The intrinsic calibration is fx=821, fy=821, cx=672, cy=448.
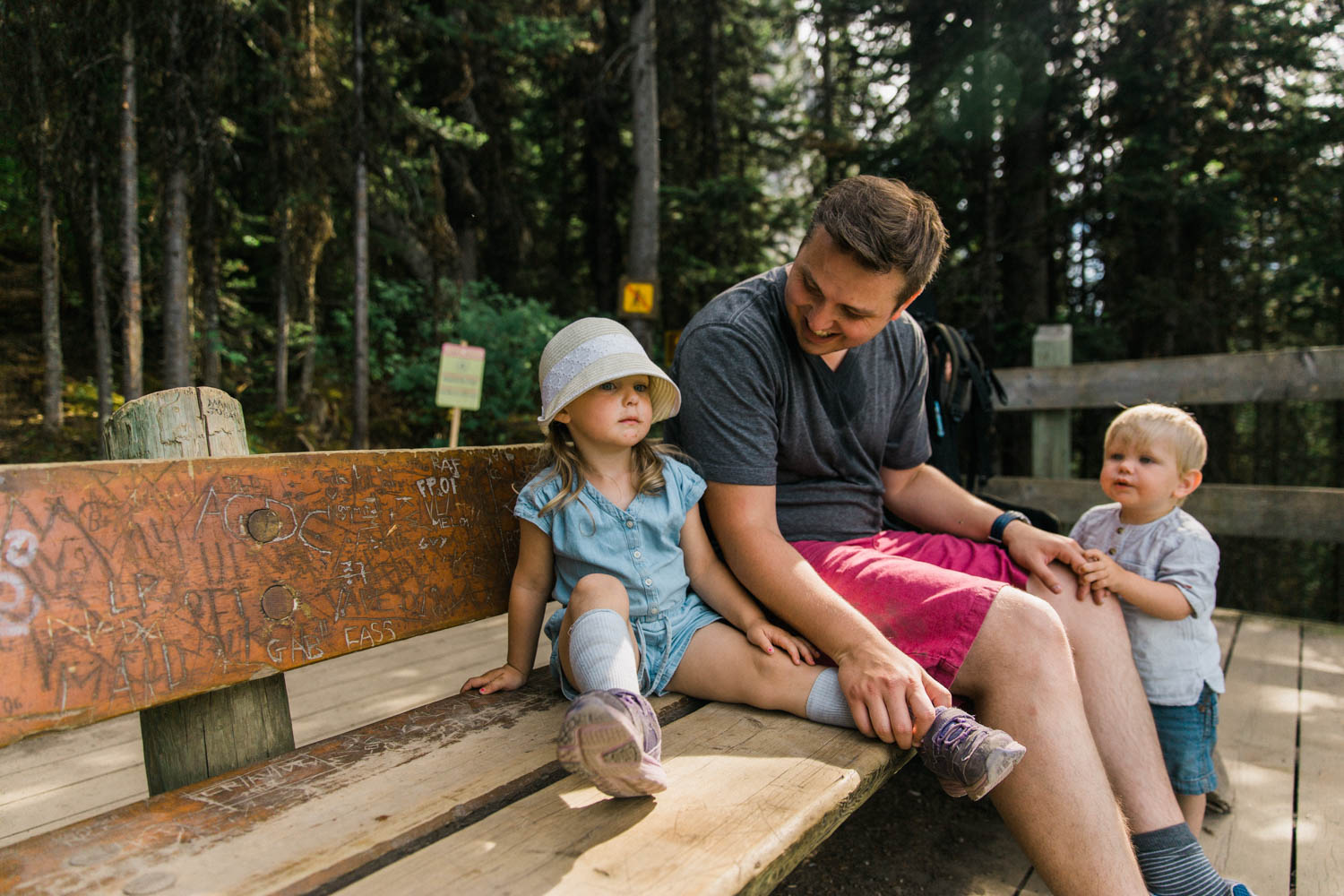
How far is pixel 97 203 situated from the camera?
5930 mm

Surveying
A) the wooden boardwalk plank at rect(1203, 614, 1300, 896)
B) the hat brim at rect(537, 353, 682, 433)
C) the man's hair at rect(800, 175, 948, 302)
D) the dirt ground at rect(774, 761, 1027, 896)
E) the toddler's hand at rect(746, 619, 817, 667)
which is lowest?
the dirt ground at rect(774, 761, 1027, 896)

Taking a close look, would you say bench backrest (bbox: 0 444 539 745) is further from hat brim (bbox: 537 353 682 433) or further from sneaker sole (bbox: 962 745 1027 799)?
sneaker sole (bbox: 962 745 1027 799)

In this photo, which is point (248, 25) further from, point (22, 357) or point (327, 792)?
point (327, 792)

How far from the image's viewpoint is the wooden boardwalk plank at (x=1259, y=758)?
1.96 meters

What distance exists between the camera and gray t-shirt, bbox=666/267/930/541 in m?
1.90

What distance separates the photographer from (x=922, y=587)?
69.3 inches

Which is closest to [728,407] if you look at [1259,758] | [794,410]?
[794,410]

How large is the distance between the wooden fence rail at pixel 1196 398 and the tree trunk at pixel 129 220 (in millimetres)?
5440

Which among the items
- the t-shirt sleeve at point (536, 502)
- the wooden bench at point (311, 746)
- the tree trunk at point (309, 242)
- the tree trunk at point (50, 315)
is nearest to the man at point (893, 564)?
the wooden bench at point (311, 746)

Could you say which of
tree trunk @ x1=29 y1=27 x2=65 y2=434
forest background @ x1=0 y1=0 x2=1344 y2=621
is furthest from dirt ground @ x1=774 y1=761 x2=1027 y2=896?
tree trunk @ x1=29 y1=27 x2=65 y2=434

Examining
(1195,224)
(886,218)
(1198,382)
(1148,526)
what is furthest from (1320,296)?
(886,218)

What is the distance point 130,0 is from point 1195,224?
29.4 feet

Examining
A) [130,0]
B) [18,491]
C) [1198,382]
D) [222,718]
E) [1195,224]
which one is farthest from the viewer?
[1195,224]

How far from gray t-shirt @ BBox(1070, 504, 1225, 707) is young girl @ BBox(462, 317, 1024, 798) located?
98 centimetres
